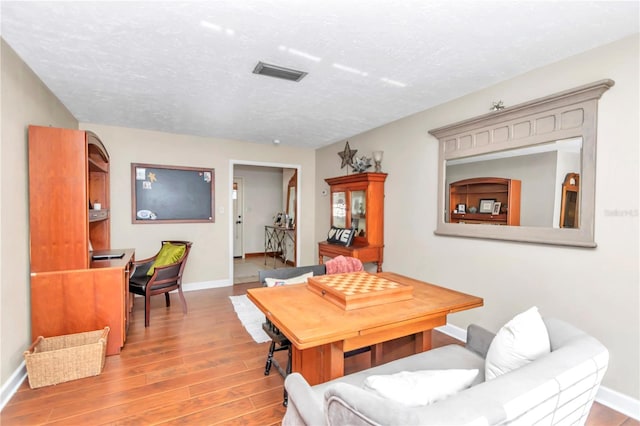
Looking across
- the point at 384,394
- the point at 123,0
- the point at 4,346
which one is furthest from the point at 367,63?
the point at 4,346

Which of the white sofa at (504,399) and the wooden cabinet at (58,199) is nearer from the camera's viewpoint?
the white sofa at (504,399)

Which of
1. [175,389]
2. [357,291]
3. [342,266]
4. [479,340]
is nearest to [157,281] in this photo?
[175,389]

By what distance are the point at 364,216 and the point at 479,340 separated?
2.40 metres

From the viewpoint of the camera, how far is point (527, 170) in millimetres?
2455

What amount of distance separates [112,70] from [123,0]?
1.00m

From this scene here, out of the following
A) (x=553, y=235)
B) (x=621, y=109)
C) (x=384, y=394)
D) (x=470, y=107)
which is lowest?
(x=384, y=394)

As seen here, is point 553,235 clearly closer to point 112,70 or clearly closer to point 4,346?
point 112,70

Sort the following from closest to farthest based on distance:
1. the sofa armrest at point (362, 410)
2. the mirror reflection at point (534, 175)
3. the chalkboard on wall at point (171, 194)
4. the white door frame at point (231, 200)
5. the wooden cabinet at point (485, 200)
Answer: the sofa armrest at point (362, 410) < the mirror reflection at point (534, 175) < the wooden cabinet at point (485, 200) < the chalkboard on wall at point (171, 194) < the white door frame at point (231, 200)

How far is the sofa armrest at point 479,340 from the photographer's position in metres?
1.75

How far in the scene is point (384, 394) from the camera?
94 centimetres

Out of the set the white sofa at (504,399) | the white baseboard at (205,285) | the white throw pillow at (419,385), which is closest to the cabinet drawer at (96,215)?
the white baseboard at (205,285)

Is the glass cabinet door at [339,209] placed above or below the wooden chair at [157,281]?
above

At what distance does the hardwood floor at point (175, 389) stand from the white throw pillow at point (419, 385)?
119cm

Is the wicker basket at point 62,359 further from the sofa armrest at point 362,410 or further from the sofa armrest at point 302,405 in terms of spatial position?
the sofa armrest at point 362,410
